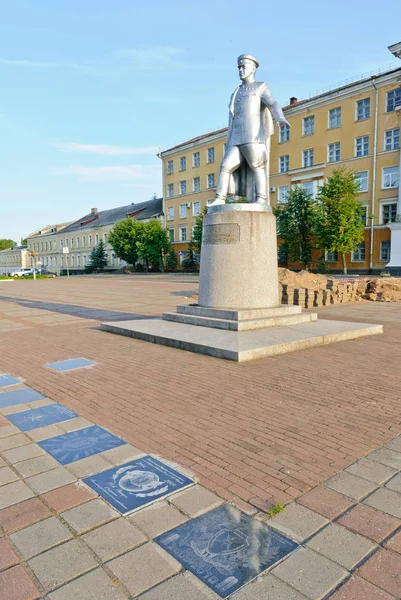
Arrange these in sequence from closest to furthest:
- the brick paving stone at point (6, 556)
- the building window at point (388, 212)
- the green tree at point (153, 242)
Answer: the brick paving stone at point (6, 556) → the building window at point (388, 212) → the green tree at point (153, 242)

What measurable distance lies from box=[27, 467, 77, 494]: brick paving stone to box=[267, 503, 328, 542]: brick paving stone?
1.42 metres

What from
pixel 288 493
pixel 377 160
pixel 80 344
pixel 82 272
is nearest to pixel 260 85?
pixel 80 344

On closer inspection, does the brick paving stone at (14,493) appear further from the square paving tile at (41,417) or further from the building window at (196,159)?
the building window at (196,159)

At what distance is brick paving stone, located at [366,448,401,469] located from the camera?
3209mm

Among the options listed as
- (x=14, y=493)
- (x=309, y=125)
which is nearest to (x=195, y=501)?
(x=14, y=493)

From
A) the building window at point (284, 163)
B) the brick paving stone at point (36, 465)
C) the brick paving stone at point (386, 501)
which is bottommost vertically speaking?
the brick paving stone at point (386, 501)

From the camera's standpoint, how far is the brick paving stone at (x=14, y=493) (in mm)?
2725

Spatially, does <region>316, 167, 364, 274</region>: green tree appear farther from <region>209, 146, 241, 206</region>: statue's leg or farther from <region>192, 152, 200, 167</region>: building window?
<region>209, 146, 241, 206</region>: statue's leg

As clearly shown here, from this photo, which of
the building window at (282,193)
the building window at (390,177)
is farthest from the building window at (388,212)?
the building window at (282,193)

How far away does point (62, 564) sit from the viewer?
215cm

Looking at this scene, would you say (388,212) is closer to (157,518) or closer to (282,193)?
(282,193)

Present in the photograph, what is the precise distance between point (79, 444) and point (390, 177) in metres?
39.2

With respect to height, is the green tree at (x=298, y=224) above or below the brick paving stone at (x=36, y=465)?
above

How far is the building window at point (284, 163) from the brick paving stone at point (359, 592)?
46.2 meters
